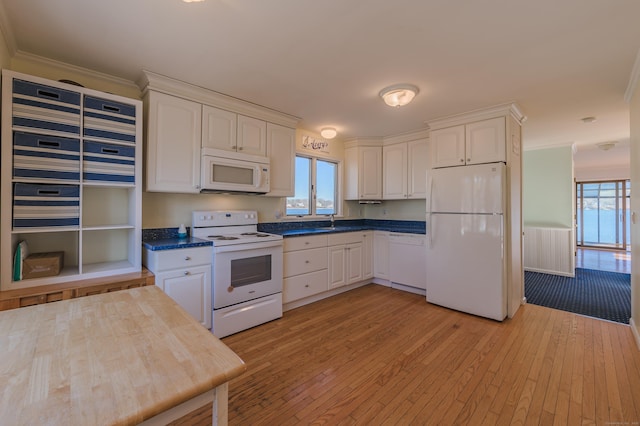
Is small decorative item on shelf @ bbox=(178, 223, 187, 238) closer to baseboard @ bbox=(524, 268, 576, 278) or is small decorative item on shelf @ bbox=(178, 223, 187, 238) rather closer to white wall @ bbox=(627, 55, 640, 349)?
white wall @ bbox=(627, 55, 640, 349)

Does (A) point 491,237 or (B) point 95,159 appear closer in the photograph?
(B) point 95,159

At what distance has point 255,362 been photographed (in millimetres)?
2189

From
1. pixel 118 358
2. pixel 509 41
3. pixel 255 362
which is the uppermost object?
pixel 509 41

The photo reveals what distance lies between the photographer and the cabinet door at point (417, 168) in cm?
402

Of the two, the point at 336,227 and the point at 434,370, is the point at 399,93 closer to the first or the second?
the point at 336,227

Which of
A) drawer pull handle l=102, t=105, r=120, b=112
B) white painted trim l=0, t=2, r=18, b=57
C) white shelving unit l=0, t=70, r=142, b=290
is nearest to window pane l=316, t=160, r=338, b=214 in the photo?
white shelving unit l=0, t=70, r=142, b=290

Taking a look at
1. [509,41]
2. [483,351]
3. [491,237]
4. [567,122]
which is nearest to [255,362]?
[483,351]

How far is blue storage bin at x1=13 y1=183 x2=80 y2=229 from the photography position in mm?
1843

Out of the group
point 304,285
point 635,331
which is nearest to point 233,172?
point 304,285

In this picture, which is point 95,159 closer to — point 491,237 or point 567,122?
point 491,237

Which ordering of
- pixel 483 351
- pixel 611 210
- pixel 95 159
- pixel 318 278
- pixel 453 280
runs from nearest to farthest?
pixel 95 159 → pixel 483 351 → pixel 453 280 → pixel 318 278 → pixel 611 210

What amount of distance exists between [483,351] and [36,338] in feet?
9.35

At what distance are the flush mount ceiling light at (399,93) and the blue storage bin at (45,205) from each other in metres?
2.66

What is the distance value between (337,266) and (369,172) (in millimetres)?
1648
